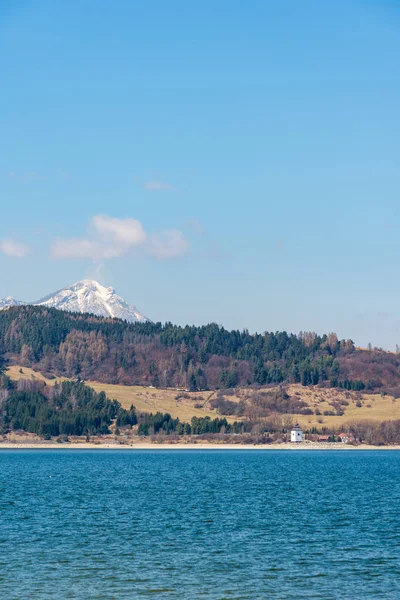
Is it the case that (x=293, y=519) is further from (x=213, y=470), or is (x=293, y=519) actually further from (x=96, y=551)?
(x=213, y=470)

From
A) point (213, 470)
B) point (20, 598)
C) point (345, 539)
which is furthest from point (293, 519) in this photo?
point (213, 470)

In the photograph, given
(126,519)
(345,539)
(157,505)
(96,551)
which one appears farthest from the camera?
(157,505)

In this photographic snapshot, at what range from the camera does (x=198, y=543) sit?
2067 inches

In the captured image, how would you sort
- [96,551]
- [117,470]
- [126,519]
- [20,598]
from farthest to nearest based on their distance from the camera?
1. [117,470]
2. [126,519]
3. [96,551]
4. [20,598]

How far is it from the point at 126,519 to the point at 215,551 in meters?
17.0

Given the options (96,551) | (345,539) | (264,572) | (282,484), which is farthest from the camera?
(282,484)

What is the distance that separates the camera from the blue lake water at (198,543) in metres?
39.9

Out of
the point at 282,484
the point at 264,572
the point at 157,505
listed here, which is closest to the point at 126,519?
the point at 157,505

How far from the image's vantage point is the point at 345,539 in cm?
5475

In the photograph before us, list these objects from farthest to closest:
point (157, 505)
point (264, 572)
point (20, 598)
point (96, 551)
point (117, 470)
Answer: point (117, 470) < point (157, 505) < point (96, 551) < point (264, 572) < point (20, 598)

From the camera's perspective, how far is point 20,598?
37531 millimetres

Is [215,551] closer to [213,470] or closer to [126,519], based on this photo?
[126,519]

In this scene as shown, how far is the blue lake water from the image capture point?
39906mm

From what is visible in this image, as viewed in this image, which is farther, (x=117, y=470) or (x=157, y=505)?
(x=117, y=470)
